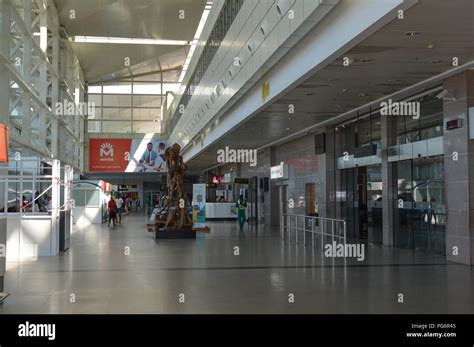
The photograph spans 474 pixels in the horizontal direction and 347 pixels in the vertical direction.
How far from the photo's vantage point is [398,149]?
1596 cm

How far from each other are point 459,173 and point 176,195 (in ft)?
37.1

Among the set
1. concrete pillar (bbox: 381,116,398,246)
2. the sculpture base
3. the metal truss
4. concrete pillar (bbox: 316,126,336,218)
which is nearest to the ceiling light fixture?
the metal truss

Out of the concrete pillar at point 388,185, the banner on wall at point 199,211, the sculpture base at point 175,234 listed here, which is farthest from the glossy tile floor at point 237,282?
the banner on wall at point 199,211

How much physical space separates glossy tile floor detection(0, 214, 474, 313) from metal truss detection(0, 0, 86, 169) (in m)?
9.24

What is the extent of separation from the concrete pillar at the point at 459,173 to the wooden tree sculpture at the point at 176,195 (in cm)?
1035

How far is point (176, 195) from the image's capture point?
20.9 m

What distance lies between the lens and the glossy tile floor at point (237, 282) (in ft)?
24.5

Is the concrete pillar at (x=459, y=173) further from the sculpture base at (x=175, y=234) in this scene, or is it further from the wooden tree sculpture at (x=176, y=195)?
the wooden tree sculpture at (x=176, y=195)

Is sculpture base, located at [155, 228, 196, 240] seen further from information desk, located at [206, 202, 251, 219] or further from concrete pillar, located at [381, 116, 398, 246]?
information desk, located at [206, 202, 251, 219]

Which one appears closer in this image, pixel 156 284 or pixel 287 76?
pixel 156 284

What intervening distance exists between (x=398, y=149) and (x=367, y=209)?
3108 millimetres

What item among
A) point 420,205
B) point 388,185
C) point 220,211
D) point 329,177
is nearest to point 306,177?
point 329,177

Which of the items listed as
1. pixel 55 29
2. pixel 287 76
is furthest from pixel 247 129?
pixel 55 29
